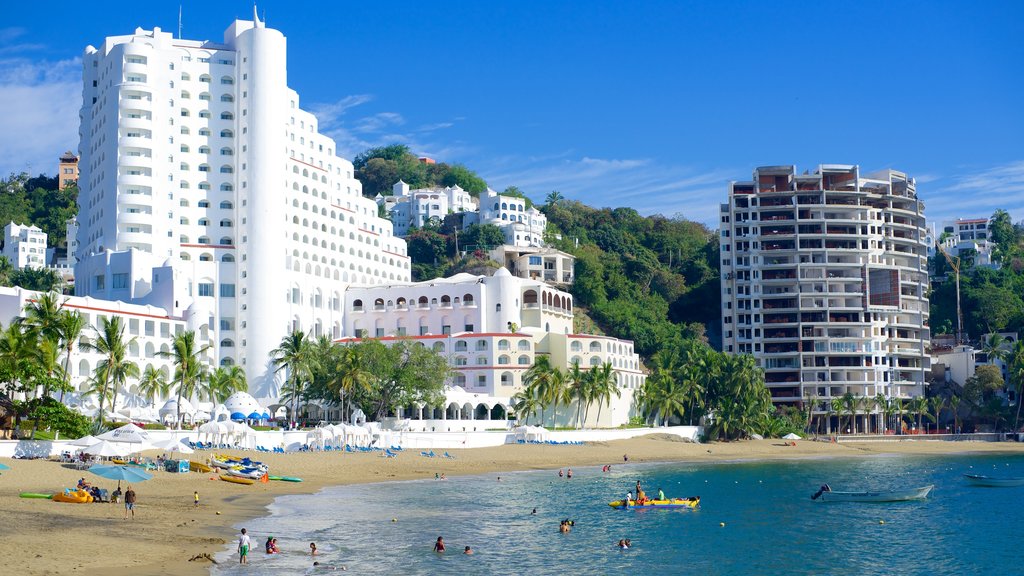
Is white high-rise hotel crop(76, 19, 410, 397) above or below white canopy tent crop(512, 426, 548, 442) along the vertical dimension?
above

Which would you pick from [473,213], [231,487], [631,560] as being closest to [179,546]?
[631,560]

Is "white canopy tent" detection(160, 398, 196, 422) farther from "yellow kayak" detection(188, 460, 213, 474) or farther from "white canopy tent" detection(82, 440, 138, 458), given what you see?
"white canopy tent" detection(82, 440, 138, 458)

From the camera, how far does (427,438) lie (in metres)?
90.6

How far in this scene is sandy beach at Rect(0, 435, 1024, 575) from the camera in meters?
37.5

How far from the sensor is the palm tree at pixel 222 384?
10100 cm

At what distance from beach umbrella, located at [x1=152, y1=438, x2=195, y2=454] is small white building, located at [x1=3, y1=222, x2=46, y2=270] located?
118 metres

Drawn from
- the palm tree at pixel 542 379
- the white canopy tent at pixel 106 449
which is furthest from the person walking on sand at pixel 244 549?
the palm tree at pixel 542 379

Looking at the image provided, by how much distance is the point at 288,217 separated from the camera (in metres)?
129

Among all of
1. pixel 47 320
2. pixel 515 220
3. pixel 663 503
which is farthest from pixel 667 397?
pixel 515 220

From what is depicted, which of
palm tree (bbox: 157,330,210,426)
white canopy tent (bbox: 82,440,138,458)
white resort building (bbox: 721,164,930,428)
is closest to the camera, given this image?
white canopy tent (bbox: 82,440,138,458)

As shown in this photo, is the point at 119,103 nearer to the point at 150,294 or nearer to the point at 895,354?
the point at 150,294

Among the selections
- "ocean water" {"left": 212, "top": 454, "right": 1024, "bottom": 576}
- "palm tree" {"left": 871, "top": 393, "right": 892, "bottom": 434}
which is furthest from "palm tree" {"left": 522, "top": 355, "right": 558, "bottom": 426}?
"palm tree" {"left": 871, "top": 393, "right": 892, "bottom": 434}

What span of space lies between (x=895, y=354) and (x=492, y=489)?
3671 inches

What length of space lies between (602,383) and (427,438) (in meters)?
26.6
